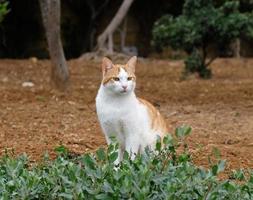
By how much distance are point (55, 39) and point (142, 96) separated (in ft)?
4.38

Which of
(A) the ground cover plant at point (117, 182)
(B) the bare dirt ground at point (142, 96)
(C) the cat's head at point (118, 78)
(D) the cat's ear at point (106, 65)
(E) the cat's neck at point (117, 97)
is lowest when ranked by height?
(B) the bare dirt ground at point (142, 96)

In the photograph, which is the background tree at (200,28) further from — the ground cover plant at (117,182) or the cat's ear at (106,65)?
the ground cover plant at (117,182)

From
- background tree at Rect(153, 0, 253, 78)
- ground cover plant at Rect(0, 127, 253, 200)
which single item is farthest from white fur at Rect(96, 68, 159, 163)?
background tree at Rect(153, 0, 253, 78)

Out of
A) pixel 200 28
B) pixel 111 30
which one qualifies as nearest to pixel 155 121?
pixel 200 28

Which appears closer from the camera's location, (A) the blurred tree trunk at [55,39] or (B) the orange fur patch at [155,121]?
(B) the orange fur patch at [155,121]

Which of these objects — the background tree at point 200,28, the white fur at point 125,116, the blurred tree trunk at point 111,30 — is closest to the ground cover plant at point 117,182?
the white fur at point 125,116

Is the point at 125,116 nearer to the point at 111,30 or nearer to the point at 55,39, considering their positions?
the point at 55,39

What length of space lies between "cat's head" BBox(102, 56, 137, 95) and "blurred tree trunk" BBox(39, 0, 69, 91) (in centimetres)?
461

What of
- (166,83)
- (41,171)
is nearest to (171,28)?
(166,83)

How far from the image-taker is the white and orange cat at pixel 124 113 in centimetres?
500

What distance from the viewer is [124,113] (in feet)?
16.4

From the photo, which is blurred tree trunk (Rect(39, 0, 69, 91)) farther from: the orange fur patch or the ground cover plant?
the ground cover plant

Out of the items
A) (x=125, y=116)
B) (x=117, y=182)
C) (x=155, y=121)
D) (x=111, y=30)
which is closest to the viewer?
(x=117, y=182)

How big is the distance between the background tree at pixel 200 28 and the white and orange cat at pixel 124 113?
23.0ft
